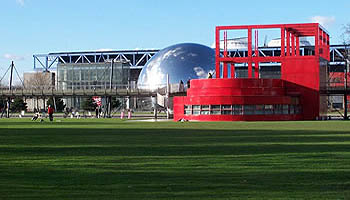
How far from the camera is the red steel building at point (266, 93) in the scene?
7256 centimetres

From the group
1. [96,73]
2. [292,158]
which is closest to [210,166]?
[292,158]

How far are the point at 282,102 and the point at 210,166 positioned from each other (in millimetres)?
58637

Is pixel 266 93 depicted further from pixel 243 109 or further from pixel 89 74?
pixel 89 74

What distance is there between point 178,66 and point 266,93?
171 ft

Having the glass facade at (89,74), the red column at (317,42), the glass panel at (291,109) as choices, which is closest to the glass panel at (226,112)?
the glass panel at (291,109)

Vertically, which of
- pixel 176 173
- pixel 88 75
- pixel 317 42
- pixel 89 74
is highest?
pixel 89 74

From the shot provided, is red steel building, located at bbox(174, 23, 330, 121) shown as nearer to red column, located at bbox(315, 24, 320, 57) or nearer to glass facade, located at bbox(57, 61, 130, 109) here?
red column, located at bbox(315, 24, 320, 57)

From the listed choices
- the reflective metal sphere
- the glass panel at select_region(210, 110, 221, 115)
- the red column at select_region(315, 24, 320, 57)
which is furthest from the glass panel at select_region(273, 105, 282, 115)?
the reflective metal sphere

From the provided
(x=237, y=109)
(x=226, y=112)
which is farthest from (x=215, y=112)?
(x=237, y=109)

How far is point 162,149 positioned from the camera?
2202 cm

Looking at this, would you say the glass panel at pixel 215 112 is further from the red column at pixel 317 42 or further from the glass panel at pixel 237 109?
the red column at pixel 317 42

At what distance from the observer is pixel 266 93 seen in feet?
241

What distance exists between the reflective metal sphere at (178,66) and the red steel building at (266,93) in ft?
133

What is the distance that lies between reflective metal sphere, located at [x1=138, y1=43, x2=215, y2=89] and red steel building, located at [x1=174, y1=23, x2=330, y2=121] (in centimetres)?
4041
